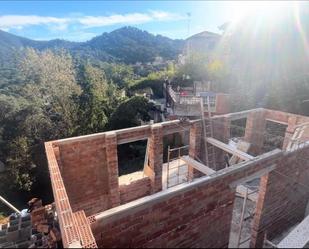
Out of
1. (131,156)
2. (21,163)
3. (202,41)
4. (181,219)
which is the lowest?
(131,156)

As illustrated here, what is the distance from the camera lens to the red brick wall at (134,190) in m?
7.43

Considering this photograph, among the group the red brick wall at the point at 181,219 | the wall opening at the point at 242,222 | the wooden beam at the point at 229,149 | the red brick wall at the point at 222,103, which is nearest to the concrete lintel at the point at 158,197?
the red brick wall at the point at 181,219

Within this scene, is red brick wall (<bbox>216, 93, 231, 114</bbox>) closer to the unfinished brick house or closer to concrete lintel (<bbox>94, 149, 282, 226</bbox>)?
the unfinished brick house

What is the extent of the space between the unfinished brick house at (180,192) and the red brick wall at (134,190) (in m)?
0.03

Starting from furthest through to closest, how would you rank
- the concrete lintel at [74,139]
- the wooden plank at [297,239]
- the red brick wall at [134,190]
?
the red brick wall at [134,190] → the concrete lintel at [74,139] → the wooden plank at [297,239]

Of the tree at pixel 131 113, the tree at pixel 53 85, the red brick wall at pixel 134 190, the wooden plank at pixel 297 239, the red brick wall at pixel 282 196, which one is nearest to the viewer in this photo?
the wooden plank at pixel 297 239

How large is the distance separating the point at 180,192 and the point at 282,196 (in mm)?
3178

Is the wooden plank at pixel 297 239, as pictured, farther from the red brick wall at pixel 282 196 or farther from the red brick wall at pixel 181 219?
the red brick wall at pixel 181 219

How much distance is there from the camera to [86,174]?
670 centimetres

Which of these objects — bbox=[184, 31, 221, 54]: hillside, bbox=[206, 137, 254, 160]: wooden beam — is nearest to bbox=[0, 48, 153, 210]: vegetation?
bbox=[206, 137, 254, 160]: wooden beam

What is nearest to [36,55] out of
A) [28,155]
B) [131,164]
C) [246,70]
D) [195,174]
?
[28,155]

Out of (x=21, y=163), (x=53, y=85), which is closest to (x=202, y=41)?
(x=53, y=85)

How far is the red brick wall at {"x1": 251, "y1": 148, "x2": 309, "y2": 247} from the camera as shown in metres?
5.24

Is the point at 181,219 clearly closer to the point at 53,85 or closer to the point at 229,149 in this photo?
the point at 229,149
